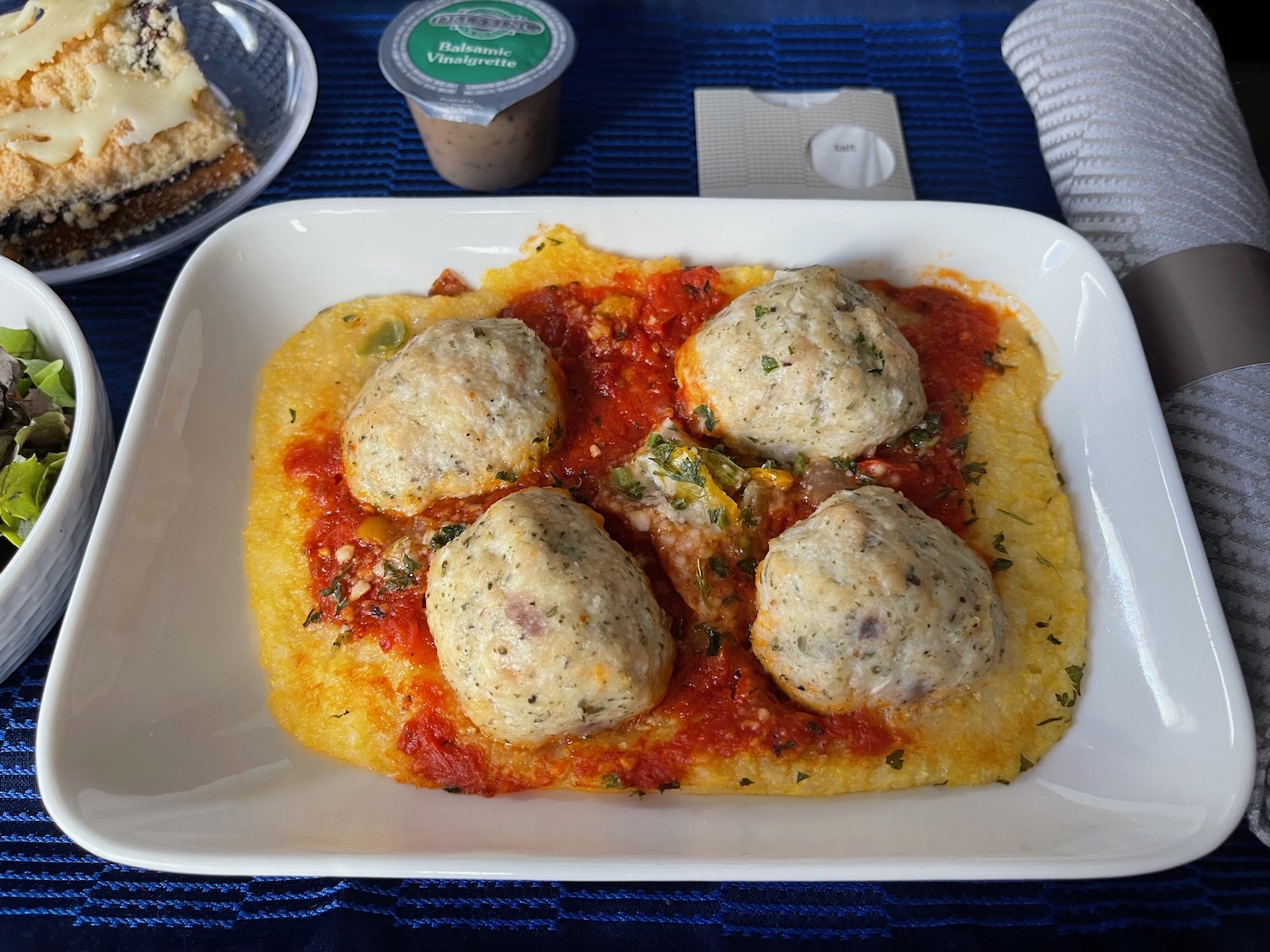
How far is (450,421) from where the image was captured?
2742mm

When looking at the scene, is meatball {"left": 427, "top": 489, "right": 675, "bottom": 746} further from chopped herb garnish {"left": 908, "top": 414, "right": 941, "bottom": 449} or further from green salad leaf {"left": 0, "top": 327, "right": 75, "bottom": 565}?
green salad leaf {"left": 0, "top": 327, "right": 75, "bottom": 565}

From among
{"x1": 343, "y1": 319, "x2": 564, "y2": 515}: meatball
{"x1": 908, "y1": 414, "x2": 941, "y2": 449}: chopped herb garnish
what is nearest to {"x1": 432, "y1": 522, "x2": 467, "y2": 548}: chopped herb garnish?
{"x1": 343, "y1": 319, "x2": 564, "y2": 515}: meatball

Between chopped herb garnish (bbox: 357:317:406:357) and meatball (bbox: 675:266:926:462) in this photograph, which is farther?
chopped herb garnish (bbox: 357:317:406:357)

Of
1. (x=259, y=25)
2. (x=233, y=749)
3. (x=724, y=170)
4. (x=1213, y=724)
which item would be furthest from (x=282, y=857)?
(x=259, y=25)

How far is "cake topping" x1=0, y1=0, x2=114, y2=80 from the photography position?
3.52m

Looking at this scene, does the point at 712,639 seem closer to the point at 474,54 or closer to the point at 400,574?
the point at 400,574

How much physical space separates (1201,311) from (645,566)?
92.9 inches

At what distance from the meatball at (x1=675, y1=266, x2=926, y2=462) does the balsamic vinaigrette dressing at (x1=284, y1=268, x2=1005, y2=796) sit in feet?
0.44

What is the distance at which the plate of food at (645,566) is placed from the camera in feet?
7.64

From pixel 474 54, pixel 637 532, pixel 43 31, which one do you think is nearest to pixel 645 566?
pixel 637 532

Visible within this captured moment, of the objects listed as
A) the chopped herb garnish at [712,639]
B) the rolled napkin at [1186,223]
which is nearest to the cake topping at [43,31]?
the chopped herb garnish at [712,639]

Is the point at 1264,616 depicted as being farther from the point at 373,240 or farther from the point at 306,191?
the point at 306,191

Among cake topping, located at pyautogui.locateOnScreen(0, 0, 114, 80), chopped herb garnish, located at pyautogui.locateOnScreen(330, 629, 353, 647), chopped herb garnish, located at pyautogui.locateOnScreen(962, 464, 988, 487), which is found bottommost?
chopped herb garnish, located at pyautogui.locateOnScreen(962, 464, 988, 487)

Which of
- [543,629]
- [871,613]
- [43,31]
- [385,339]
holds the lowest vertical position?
[871,613]
